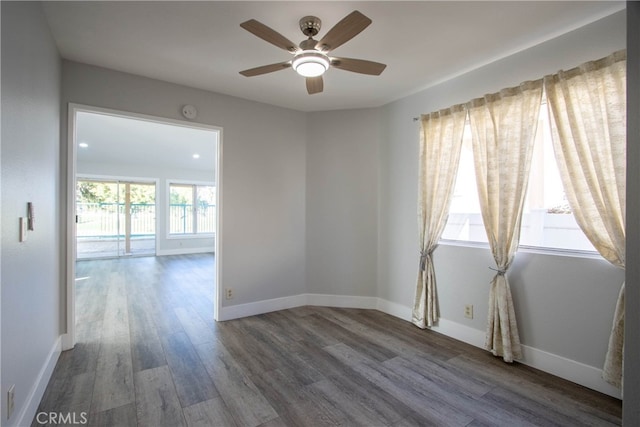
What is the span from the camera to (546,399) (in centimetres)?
195

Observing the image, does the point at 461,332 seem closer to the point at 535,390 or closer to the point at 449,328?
the point at 449,328

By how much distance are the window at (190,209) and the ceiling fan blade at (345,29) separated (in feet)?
23.4

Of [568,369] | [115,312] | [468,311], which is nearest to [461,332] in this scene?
[468,311]

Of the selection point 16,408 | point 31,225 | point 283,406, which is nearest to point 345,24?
point 31,225

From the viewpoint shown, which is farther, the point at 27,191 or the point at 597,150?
the point at 597,150

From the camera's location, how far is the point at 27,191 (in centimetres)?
171

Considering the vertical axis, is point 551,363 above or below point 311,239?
below

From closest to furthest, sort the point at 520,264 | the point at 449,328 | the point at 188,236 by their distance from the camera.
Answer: the point at 520,264
the point at 449,328
the point at 188,236

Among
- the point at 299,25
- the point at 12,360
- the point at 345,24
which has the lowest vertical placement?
the point at 12,360

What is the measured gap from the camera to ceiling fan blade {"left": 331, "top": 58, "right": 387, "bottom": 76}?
1991 mm

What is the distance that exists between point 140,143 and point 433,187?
6104mm

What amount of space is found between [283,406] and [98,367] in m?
1.57

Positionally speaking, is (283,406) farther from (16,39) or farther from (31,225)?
(16,39)

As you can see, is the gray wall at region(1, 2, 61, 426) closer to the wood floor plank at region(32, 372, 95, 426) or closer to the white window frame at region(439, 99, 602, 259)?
the wood floor plank at region(32, 372, 95, 426)
